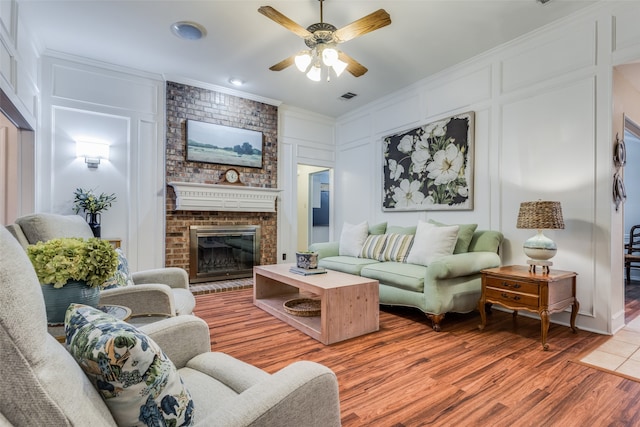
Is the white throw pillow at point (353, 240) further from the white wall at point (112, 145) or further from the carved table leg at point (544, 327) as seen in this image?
the white wall at point (112, 145)

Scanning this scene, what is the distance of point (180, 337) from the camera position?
Result: 1274 mm

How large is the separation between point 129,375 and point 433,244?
9.75 ft

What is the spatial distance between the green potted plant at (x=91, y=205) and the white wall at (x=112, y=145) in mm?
66

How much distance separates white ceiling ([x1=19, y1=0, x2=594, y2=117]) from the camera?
9.07ft

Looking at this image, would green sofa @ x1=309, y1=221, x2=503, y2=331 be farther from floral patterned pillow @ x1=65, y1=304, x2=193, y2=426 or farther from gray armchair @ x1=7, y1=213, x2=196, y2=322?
floral patterned pillow @ x1=65, y1=304, x2=193, y2=426

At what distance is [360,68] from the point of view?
9.77 ft

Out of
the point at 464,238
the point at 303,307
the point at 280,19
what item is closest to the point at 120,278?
the point at 303,307

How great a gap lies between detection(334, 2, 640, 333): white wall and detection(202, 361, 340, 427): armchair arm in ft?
9.60

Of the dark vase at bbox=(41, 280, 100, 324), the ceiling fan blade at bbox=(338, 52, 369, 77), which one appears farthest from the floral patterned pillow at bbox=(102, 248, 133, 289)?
the ceiling fan blade at bbox=(338, 52, 369, 77)

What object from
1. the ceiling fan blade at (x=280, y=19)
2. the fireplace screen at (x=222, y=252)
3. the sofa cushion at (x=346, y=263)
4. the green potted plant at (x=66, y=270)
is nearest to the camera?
the green potted plant at (x=66, y=270)

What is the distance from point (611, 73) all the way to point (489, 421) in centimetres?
288

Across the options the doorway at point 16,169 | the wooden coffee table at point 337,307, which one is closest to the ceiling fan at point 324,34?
the wooden coffee table at point 337,307

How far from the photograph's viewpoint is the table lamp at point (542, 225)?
8.45 ft

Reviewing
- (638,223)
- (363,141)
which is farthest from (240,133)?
(638,223)
